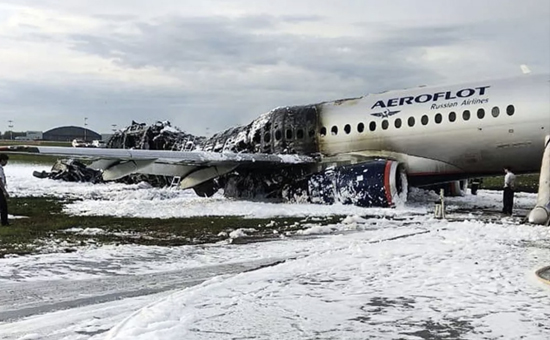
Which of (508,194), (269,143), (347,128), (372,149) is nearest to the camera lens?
(508,194)

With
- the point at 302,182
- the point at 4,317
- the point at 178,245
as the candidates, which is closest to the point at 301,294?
the point at 4,317

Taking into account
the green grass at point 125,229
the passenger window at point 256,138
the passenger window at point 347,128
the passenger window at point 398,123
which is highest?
the passenger window at point 398,123

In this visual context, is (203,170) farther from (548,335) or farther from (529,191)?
(548,335)

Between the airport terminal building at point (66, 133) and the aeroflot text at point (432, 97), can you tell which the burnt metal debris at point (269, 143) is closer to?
the aeroflot text at point (432, 97)

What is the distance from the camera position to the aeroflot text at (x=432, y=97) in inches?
680

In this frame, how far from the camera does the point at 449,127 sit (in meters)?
17.4

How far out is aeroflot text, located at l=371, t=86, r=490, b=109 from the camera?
1727 cm

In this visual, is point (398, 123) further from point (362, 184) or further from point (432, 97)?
point (362, 184)

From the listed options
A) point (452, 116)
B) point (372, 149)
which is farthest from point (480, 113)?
point (372, 149)

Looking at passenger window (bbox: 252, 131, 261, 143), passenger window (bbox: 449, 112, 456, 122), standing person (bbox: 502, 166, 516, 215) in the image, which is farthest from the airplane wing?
standing person (bbox: 502, 166, 516, 215)

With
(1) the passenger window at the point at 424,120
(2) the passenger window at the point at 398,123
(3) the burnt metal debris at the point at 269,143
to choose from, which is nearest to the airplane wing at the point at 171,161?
(3) the burnt metal debris at the point at 269,143

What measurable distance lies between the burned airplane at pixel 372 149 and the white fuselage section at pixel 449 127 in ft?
0.09

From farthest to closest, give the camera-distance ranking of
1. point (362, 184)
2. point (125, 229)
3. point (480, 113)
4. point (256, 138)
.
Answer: point (256, 138), point (362, 184), point (480, 113), point (125, 229)

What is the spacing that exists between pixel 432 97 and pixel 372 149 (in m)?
2.37
